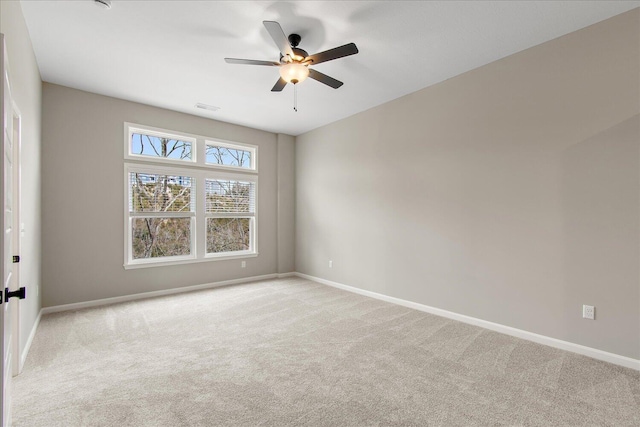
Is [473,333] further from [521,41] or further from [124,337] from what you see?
[124,337]

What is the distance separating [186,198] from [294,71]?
3164 millimetres

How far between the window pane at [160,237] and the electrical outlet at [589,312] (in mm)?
5116

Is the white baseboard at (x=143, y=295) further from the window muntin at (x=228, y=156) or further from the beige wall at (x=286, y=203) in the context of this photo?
the window muntin at (x=228, y=156)

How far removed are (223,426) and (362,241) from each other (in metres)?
3.38

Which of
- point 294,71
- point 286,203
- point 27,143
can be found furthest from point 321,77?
point 286,203

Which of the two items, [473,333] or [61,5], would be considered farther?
[473,333]

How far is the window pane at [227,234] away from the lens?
17.7ft

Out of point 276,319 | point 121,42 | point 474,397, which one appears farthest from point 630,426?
point 121,42

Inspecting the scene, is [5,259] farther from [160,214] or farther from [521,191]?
[521,191]

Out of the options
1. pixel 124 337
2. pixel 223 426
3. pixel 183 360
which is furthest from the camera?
pixel 124 337

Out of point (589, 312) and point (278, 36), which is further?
point (589, 312)

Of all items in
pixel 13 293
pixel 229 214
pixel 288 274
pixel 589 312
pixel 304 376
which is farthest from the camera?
pixel 288 274

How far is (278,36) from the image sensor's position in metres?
2.46

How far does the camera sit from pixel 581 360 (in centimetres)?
266
